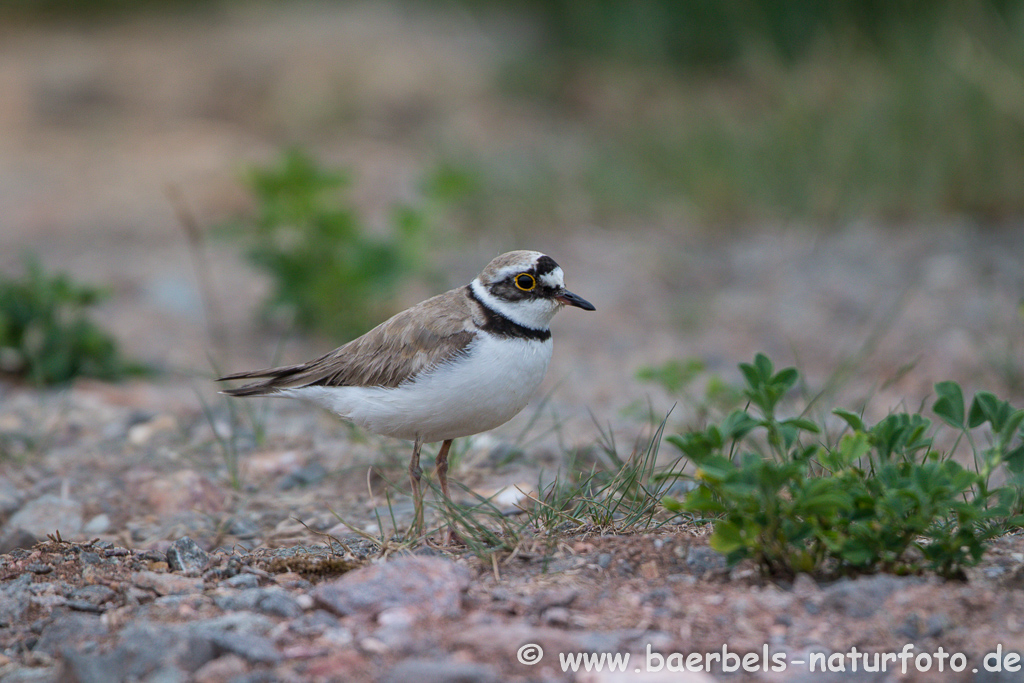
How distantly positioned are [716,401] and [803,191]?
3.75m

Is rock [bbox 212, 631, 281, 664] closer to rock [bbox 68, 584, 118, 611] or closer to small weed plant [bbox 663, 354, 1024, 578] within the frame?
rock [bbox 68, 584, 118, 611]

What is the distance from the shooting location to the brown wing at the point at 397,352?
323 cm

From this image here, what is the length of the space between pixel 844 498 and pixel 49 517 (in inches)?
107

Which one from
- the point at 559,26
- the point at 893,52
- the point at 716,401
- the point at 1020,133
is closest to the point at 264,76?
the point at 559,26

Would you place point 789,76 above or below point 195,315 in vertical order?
above

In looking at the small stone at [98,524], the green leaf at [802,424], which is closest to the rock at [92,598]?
the small stone at [98,524]

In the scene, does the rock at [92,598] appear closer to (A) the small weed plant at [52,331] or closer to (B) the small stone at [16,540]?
(B) the small stone at [16,540]

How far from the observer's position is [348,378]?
3482mm

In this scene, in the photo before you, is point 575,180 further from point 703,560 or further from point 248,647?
point 248,647

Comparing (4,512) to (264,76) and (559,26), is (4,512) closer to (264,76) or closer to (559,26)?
(264,76)

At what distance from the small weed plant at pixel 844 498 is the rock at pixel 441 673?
26.3 inches

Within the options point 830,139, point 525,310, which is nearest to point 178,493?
point 525,310

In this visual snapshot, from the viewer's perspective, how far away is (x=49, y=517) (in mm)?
3525

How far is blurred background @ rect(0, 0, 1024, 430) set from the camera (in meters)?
5.78
